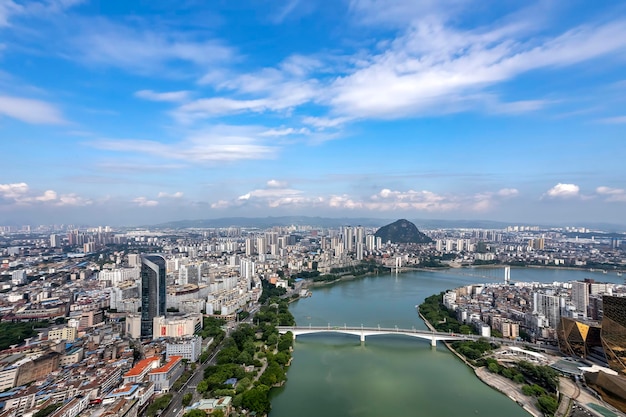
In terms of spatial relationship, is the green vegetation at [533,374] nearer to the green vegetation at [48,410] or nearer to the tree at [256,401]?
the tree at [256,401]

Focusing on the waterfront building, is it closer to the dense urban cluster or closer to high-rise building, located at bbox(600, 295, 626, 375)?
the dense urban cluster

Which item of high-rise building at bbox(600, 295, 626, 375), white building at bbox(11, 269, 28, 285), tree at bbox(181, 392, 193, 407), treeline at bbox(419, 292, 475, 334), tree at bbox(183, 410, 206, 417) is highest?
high-rise building at bbox(600, 295, 626, 375)

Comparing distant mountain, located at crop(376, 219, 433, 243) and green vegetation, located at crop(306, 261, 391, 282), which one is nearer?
green vegetation, located at crop(306, 261, 391, 282)

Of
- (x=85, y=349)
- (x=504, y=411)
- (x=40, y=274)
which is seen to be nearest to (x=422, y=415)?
(x=504, y=411)

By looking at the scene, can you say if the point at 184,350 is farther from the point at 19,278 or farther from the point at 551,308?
the point at 19,278

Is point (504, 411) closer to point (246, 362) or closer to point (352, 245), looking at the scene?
point (246, 362)

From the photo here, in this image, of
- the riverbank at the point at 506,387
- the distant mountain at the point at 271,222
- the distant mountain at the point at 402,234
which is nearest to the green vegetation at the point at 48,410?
the riverbank at the point at 506,387

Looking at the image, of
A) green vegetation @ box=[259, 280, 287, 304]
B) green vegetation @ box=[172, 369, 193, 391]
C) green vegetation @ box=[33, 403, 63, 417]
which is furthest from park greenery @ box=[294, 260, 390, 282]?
green vegetation @ box=[33, 403, 63, 417]
